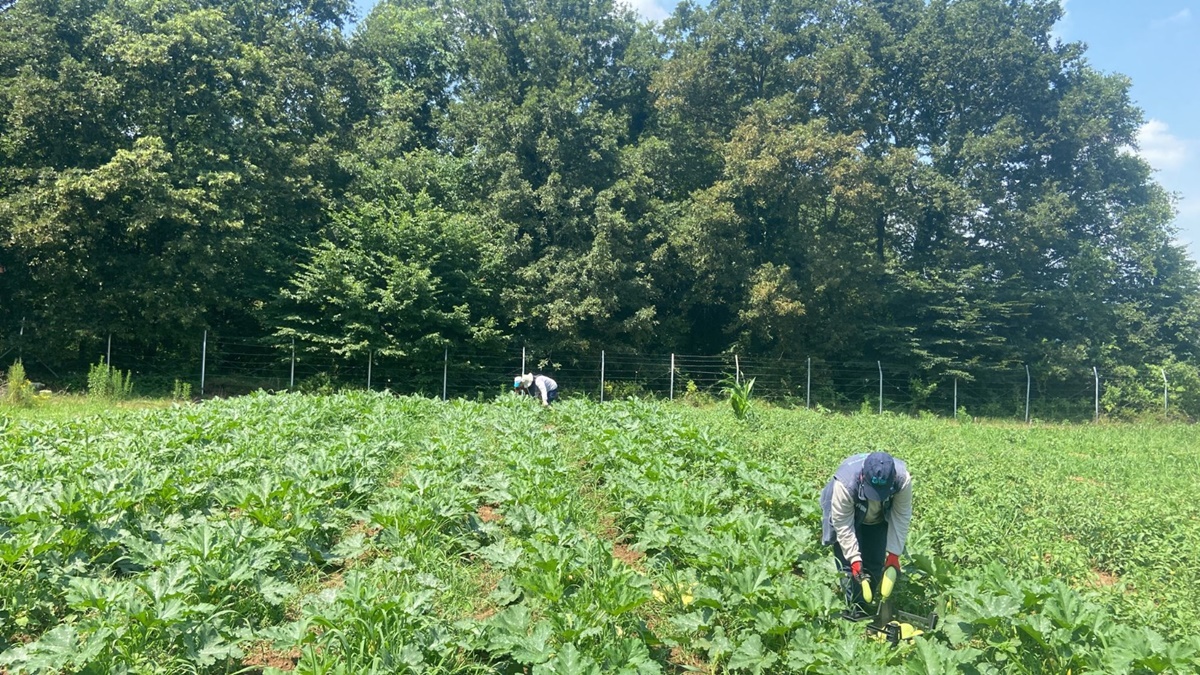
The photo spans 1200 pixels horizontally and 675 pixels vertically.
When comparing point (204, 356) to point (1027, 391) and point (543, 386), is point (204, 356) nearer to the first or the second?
point (543, 386)

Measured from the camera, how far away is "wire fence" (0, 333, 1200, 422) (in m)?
18.9

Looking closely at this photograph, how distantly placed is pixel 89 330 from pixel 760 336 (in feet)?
64.5

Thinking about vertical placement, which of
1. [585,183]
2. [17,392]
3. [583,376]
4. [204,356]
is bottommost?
[17,392]

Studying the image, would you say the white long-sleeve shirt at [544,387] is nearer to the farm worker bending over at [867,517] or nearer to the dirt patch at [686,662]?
the farm worker bending over at [867,517]

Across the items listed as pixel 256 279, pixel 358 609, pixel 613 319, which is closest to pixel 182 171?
pixel 256 279

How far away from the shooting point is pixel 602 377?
Answer: 70.5ft

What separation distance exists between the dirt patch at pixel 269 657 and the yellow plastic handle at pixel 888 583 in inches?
134

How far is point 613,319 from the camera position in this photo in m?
22.9

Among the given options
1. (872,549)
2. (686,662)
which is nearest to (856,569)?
(872,549)

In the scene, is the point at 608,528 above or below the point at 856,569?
below

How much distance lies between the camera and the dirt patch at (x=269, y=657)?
149 inches

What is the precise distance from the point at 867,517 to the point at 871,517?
27mm

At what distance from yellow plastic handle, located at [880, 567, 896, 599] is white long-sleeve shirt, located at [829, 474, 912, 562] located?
22cm

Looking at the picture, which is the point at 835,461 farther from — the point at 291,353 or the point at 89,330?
the point at 89,330
